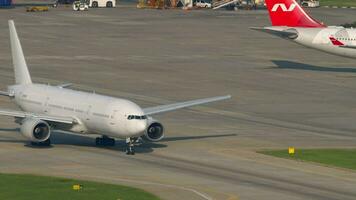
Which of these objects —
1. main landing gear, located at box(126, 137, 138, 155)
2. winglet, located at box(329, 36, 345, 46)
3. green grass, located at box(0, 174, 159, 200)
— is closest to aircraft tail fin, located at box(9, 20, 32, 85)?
main landing gear, located at box(126, 137, 138, 155)

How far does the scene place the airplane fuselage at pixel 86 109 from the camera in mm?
75875

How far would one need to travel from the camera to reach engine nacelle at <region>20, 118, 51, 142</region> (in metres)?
77.6

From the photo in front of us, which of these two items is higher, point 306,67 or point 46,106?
point 46,106

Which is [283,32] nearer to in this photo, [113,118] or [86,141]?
[86,141]

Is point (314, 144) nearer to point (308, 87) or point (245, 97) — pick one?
point (245, 97)

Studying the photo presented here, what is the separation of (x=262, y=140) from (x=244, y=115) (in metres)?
14.2

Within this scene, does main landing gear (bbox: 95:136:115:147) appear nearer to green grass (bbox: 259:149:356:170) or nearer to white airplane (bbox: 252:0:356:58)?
green grass (bbox: 259:149:356:170)

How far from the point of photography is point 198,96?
366ft

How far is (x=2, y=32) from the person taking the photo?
168 m

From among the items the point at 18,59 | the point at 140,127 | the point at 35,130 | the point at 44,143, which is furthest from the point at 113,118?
the point at 18,59

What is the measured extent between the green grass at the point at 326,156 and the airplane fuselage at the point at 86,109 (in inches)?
403

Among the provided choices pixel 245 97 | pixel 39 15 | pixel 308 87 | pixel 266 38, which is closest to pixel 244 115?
pixel 245 97

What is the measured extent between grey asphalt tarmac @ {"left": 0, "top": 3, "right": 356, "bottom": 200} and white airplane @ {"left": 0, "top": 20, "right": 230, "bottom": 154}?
4.89 ft

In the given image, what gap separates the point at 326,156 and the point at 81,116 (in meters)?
16.4
